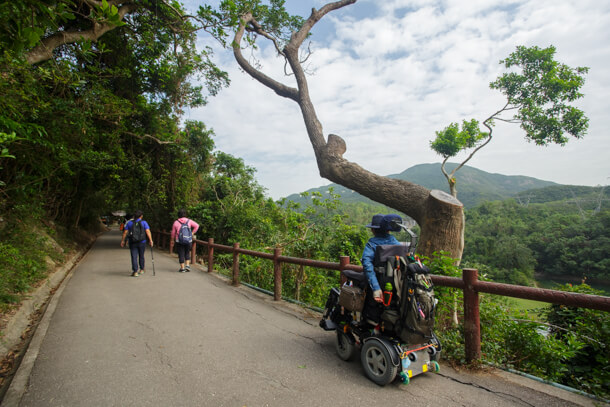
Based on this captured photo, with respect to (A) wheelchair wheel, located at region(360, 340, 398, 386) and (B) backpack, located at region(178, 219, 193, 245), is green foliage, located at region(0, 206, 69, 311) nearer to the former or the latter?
(B) backpack, located at region(178, 219, 193, 245)

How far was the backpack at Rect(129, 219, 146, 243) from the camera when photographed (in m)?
7.98

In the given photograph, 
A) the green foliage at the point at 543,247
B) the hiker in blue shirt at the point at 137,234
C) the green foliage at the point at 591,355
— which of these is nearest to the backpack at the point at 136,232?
the hiker in blue shirt at the point at 137,234

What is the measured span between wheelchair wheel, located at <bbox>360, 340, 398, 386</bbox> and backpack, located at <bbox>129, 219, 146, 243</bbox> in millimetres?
7215

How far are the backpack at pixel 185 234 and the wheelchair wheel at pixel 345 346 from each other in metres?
6.91

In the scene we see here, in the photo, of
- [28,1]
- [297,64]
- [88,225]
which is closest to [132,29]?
[297,64]

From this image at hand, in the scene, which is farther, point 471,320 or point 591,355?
point 591,355

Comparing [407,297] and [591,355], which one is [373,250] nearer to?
[407,297]

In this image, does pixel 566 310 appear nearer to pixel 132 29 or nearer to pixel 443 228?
pixel 443 228

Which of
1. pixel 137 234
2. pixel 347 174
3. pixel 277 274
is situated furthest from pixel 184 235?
pixel 347 174

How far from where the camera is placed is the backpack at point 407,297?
8.41 ft

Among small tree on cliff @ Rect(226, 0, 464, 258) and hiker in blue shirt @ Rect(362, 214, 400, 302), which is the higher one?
small tree on cliff @ Rect(226, 0, 464, 258)

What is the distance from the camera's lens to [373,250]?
2963mm

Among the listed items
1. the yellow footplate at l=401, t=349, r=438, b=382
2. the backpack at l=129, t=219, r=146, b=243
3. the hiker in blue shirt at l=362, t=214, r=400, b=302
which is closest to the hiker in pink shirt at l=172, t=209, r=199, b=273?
the backpack at l=129, t=219, r=146, b=243

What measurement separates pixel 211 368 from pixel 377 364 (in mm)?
1743
